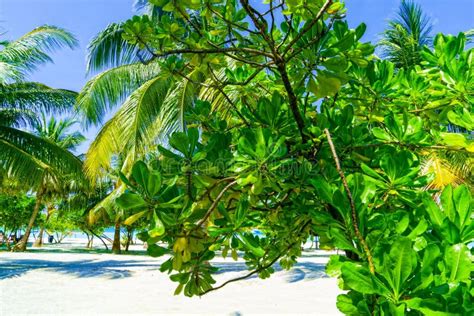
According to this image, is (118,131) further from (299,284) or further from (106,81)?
(299,284)

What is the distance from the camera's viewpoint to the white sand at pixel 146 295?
4.73m

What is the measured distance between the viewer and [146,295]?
586 cm

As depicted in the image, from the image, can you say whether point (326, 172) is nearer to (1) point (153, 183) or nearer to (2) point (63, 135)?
(1) point (153, 183)

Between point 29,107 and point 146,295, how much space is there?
21.6 ft

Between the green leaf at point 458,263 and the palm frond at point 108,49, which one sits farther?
the palm frond at point 108,49

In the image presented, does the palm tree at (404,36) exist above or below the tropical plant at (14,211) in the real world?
above

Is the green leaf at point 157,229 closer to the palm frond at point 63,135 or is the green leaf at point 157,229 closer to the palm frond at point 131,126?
the palm frond at point 131,126

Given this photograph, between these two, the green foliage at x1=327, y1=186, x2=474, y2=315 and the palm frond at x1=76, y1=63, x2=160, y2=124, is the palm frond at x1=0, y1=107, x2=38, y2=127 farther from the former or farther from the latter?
the green foliage at x1=327, y1=186, x2=474, y2=315

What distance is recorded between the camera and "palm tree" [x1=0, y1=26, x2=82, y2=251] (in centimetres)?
820

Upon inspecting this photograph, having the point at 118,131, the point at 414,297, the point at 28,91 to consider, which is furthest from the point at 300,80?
the point at 28,91

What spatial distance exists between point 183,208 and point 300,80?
0.46 meters

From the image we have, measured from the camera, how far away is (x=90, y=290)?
6348mm

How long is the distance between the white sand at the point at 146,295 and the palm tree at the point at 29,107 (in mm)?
2360

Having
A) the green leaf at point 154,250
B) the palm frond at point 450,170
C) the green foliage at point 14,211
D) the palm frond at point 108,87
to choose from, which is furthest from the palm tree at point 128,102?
the green foliage at point 14,211
